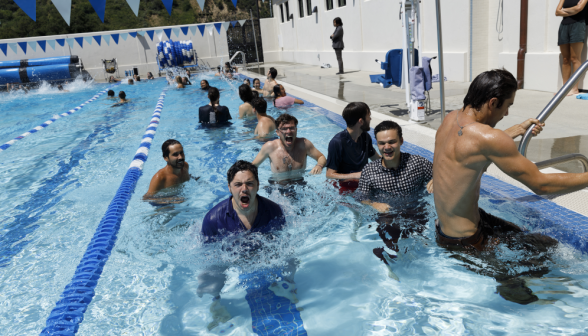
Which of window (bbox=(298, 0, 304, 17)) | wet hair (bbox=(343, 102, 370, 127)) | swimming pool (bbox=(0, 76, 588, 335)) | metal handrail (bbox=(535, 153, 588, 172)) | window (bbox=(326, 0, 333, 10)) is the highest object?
window (bbox=(298, 0, 304, 17))

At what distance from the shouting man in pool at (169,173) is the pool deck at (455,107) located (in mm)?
3110

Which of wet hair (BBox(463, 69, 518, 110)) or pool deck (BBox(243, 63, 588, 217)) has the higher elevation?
wet hair (BBox(463, 69, 518, 110))

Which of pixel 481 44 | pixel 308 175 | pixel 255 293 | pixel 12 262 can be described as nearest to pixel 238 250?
pixel 255 293

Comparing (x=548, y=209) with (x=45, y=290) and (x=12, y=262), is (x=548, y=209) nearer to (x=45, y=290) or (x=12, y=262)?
(x=45, y=290)

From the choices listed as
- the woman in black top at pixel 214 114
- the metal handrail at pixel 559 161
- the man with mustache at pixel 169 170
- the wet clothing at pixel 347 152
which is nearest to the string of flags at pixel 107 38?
the woman in black top at pixel 214 114

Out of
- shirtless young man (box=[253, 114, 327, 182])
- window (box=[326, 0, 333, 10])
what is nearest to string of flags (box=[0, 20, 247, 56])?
window (box=[326, 0, 333, 10])

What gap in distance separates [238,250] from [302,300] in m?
0.63

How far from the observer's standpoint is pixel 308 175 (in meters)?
5.21

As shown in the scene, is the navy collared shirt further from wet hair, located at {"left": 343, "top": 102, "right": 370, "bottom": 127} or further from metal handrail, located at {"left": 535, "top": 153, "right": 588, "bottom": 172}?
metal handrail, located at {"left": 535, "top": 153, "right": 588, "bottom": 172}

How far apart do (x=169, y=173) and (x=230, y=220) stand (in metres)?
2.26

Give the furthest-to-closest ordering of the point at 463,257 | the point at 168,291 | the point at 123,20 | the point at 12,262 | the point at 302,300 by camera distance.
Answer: the point at 123,20 < the point at 12,262 < the point at 168,291 < the point at 302,300 < the point at 463,257

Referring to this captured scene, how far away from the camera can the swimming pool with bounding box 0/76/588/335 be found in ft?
9.09

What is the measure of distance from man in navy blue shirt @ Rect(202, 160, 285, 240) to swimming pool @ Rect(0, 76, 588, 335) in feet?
0.61

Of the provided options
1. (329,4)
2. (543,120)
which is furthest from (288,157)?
(329,4)
